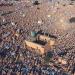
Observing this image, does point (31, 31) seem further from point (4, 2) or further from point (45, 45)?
point (4, 2)

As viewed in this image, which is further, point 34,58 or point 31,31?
point 31,31

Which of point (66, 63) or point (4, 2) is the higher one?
point (4, 2)

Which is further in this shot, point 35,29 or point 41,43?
point 35,29

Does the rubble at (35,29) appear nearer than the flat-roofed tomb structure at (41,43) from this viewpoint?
Yes

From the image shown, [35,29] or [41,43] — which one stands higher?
[35,29]

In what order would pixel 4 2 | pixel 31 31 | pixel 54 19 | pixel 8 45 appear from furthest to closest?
1. pixel 4 2
2. pixel 54 19
3. pixel 31 31
4. pixel 8 45

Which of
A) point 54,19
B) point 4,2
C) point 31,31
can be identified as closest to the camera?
point 31,31

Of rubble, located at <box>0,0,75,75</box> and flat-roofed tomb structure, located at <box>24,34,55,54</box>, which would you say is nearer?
rubble, located at <box>0,0,75,75</box>

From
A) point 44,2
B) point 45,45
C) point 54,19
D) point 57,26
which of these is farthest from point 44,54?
point 44,2
